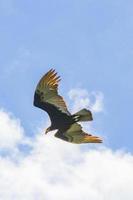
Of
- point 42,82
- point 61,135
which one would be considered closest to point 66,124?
point 61,135

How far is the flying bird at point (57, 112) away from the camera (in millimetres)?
25141

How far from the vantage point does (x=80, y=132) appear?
25812 mm

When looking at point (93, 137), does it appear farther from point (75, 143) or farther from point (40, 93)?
point (40, 93)

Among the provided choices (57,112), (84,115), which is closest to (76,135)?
(57,112)

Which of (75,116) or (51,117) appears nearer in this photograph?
(75,116)

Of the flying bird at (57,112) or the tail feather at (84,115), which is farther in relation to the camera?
the flying bird at (57,112)

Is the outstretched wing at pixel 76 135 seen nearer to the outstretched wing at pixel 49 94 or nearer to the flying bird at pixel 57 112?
the flying bird at pixel 57 112

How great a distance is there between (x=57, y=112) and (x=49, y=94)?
98cm

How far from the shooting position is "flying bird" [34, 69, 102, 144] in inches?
990

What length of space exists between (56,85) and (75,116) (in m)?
1.75

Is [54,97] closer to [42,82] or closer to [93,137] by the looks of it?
[42,82]

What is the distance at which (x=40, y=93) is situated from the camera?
2611 centimetres

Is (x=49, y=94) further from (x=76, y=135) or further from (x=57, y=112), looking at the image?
(x=76, y=135)

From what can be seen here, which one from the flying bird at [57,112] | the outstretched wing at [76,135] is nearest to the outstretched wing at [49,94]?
the flying bird at [57,112]
